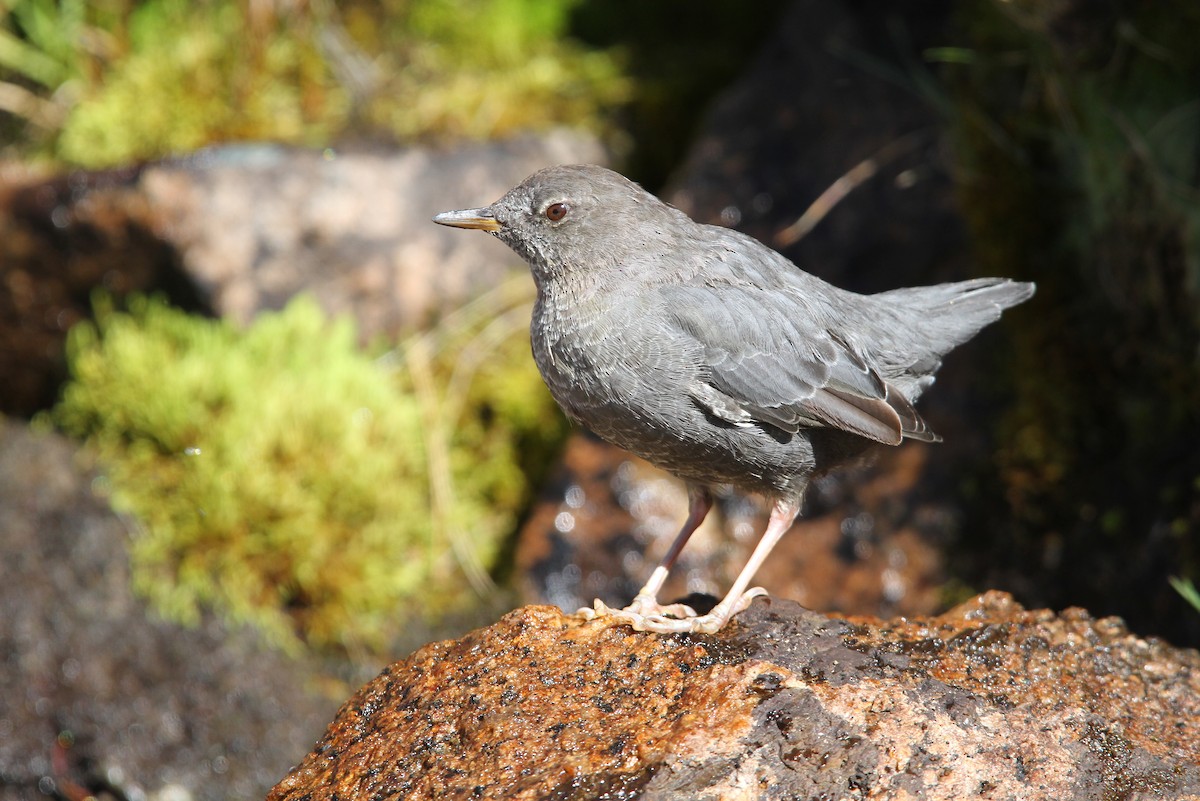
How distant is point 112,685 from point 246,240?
252 cm

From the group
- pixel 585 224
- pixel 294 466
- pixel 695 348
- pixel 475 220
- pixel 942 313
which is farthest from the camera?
pixel 294 466

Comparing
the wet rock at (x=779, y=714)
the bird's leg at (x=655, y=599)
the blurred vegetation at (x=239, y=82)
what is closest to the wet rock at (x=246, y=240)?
the blurred vegetation at (x=239, y=82)

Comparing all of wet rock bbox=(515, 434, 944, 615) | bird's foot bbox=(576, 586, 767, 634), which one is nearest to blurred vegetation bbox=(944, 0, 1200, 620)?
wet rock bbox=(515, 434, 944, 615)

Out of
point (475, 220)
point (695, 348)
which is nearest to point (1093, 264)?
point (695, 348)

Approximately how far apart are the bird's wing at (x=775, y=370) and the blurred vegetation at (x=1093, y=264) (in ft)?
4.63

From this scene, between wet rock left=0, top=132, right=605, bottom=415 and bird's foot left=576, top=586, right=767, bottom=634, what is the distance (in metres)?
3.60

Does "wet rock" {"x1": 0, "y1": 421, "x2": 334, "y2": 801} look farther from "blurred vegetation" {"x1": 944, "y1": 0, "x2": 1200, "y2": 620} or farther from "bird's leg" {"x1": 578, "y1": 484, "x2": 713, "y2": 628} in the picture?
"blurred vegetation" {"x1": 944, "y1": 0, "x2": 1200, "y2": 620}

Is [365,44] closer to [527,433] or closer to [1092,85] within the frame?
[527,433]

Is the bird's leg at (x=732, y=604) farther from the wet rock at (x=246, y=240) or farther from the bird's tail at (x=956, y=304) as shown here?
the wet rock at (x=246, y=240)

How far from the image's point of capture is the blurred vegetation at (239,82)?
6812 millimetres

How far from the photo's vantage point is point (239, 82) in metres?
6.86

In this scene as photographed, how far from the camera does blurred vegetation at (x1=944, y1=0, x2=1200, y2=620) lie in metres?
4.35

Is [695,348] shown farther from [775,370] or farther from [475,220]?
[475,220]

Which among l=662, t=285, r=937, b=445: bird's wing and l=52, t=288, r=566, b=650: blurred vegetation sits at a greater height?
l=662, t=285, r=937, b=445: bird's wing
